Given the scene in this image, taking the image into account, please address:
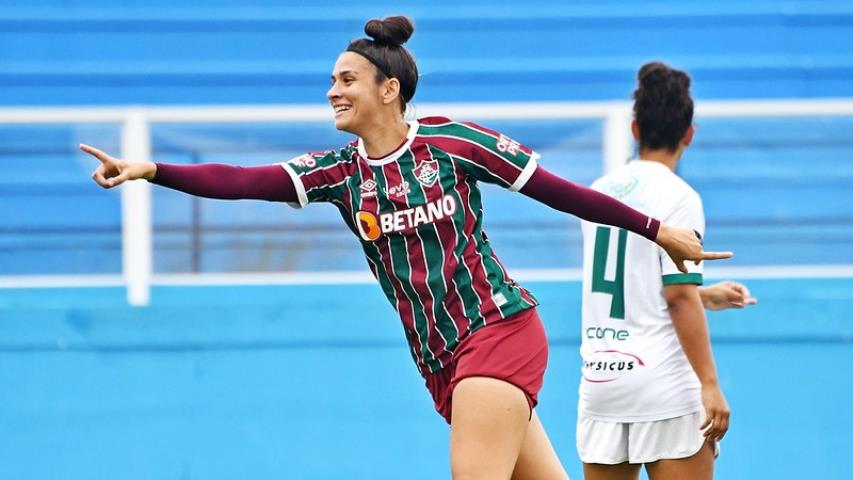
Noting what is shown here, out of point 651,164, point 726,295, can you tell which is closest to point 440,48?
point 726,295

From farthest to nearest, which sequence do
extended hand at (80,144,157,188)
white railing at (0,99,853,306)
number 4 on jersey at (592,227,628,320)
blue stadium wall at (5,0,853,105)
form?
1. blue stadium wall at (5,0,853,105)
2. white railing at (0,99,853,306)
3. number 4 on jersey at (592,227,628,320)
4. extended hand at (80,144,157,188)

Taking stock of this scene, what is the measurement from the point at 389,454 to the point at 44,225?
174cm

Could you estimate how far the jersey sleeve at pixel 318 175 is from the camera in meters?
3.37

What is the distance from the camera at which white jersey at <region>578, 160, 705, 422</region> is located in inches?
141

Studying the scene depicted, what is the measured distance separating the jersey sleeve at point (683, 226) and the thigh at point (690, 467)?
473 mm

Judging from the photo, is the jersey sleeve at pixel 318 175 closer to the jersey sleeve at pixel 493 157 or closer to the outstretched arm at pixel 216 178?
the outstretched arm at pixel 216 178

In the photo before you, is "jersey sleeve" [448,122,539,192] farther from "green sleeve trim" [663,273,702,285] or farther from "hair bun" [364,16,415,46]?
"green sleeve trim" [663,273,702,285]

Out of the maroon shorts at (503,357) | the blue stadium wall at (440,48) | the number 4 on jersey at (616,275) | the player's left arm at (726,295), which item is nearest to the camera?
the maroon shorts at (503,357)

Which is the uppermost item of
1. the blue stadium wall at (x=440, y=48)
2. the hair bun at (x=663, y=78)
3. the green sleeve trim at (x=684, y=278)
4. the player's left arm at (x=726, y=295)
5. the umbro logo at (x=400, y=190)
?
the blue stadium wall at (x=440, y=48)

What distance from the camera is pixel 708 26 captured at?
8.95 metres

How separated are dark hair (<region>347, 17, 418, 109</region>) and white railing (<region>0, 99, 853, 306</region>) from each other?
1710 millimetres

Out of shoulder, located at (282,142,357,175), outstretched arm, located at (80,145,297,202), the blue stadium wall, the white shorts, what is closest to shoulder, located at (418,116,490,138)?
shoulder, located at (282,142,357,175)

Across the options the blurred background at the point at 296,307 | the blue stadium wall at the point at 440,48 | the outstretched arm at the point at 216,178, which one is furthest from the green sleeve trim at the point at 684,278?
the blue stadium wall at the point at 440,48

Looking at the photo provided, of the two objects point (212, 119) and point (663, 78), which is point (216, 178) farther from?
point (212, 119)
